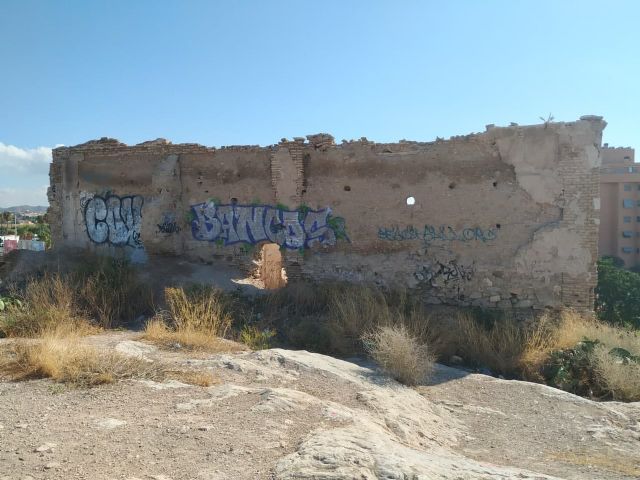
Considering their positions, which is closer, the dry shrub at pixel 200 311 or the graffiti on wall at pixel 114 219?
the dry shrub at pixel 200 311

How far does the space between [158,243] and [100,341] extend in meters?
5.18

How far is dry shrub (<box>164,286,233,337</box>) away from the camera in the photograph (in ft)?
24.0

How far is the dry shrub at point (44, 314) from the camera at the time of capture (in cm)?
693

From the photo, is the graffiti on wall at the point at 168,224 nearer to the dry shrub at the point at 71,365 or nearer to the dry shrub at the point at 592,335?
the dry shrub at the point at 71,365

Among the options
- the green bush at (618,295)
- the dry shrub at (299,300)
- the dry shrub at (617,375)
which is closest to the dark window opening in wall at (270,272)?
the dry shrub at (299,300)

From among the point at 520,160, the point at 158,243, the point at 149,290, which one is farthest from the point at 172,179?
the point at 520,160

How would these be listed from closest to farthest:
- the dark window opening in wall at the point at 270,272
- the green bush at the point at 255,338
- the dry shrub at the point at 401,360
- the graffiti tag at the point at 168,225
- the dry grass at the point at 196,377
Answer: the dry grass at the point at 196,377
the dry shrub at the point at 401,360
the green bush at the point at 255,338
the dark window opening in wall at the point at 270,272
the graffiti tag at the point at 168,225

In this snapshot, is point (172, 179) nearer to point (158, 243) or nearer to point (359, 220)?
point (158, 243)

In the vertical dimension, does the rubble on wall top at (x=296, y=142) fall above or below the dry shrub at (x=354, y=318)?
above

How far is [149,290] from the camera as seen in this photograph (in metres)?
9.74

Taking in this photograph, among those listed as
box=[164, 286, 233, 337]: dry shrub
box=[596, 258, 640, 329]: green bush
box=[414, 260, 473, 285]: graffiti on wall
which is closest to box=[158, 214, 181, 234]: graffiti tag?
box=[164, 286, 233, 337]: dry shrub

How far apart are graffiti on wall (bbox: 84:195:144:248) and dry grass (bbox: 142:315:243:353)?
561 cm

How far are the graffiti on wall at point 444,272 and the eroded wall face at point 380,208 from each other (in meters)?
0.02

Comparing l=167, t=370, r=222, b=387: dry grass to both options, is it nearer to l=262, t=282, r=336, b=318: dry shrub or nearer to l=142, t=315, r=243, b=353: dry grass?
l=142, t=315, r=243, b=353: dry grass
